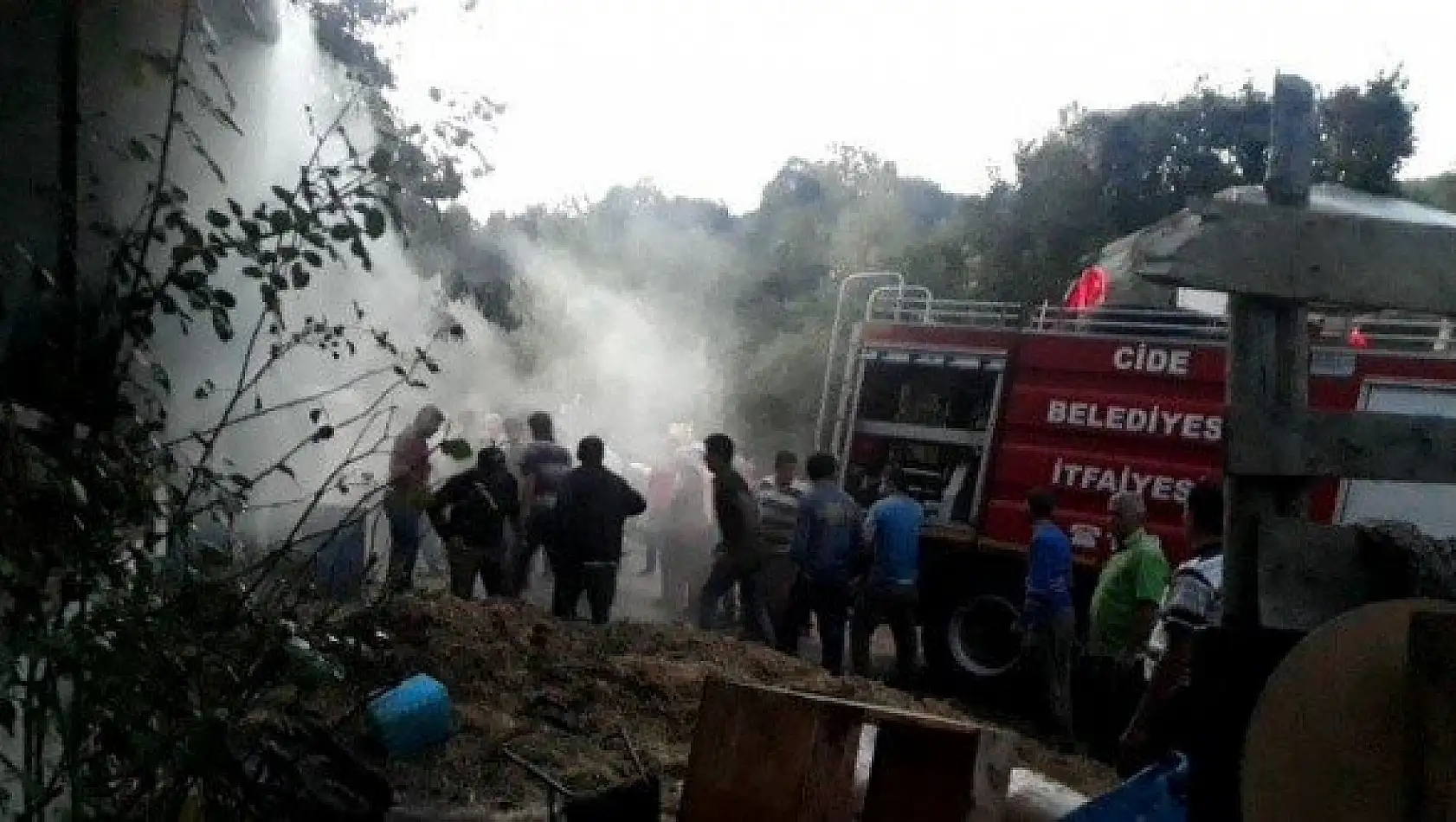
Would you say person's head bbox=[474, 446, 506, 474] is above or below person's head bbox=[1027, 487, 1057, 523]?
below

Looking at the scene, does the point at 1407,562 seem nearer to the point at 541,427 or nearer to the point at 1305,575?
the point at 1305,575

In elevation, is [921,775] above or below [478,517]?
above

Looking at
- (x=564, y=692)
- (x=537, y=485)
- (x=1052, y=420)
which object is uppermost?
(x=1052, y=420)

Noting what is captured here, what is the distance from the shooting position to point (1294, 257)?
259cm

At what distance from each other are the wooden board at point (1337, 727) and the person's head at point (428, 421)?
6.71 m

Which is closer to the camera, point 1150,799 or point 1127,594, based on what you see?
point 1150,799

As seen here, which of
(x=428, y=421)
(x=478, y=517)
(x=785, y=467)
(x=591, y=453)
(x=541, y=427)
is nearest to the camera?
(x=428, y=421)

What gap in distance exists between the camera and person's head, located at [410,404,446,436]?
28.5 feet

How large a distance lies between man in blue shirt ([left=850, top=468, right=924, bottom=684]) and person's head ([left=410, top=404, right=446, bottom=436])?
9.19ft

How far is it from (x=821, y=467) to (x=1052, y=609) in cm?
172

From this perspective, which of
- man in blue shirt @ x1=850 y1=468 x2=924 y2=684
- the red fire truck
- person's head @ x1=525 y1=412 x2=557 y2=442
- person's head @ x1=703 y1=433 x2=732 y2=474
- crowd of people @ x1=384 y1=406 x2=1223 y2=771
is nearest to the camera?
crowd of people @ x1=384 y1=406 x2=1223 y2=771

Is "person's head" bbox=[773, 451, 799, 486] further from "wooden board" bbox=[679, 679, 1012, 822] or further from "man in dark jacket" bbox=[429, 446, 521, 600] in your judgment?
"wooden board" bbox=[679, 679, 1012, 822]

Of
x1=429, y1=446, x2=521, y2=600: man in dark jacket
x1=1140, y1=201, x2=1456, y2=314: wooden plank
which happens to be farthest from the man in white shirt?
x1=429, y1=446, x2=521, y2=600: man in dark jacket

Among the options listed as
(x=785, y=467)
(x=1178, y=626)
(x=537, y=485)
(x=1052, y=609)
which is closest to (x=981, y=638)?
(x=1052, y=609)
